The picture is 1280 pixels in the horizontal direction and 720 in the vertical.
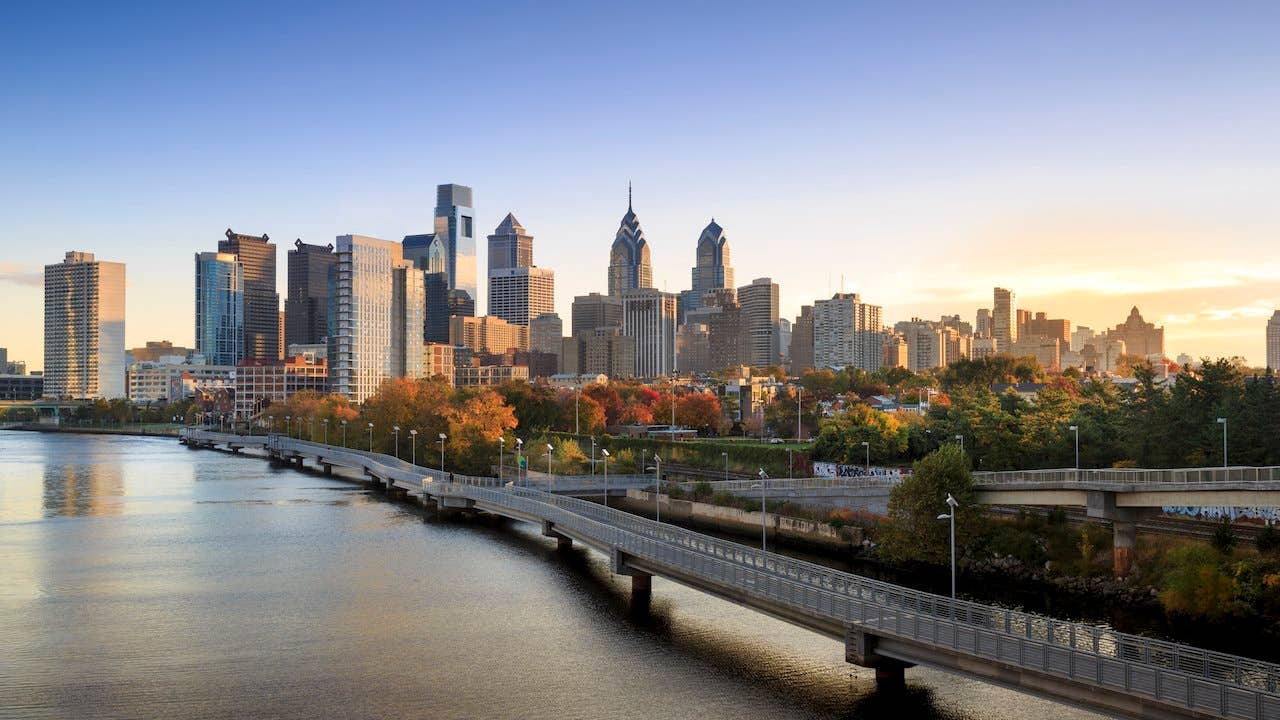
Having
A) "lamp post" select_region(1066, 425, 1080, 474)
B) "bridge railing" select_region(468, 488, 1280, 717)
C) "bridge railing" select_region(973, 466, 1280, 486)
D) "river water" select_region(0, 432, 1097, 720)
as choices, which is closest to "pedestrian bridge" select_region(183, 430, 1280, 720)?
"bridge railing" select_region(468, 488, 1280, 717)

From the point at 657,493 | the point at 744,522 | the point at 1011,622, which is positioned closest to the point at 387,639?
the point at 657,493

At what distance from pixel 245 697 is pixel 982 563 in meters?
35.6

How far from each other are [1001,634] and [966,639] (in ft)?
4.69

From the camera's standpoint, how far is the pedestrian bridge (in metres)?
26.4

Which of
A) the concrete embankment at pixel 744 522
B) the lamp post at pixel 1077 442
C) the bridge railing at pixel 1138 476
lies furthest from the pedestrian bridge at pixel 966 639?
the lamp post at pixel 1077 442

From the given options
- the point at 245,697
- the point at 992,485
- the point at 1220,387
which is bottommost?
the point at 245,697

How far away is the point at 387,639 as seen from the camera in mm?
40562

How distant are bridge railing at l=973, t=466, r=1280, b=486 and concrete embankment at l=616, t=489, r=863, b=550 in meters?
8.87

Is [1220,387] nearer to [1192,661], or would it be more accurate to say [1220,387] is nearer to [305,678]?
[1192,661]

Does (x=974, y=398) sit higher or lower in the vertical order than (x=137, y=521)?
higher

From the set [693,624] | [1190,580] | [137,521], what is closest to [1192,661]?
[1190,580]

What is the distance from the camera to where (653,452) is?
106 meters

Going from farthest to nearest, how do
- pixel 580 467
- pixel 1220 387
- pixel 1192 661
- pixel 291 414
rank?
1. pixel 291 414
2. pixel 580 467
3. pixel 1220 387
4. pixel 1192 661

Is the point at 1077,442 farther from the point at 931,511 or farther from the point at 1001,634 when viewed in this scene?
the point at 1001,634
